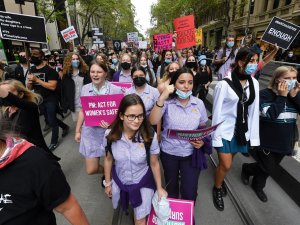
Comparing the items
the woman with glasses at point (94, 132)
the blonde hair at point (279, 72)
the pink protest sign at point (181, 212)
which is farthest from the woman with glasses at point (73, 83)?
the blonde hair at point (279, 72)

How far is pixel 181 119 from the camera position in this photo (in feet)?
7.91

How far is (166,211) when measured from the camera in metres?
2.01

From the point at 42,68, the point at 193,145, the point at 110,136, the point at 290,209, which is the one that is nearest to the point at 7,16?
the point at 42,68

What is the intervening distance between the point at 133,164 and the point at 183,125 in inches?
27.3

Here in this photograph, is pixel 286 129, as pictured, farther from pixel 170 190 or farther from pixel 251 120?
pixel 170 190

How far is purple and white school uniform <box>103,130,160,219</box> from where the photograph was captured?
2119 millimetres

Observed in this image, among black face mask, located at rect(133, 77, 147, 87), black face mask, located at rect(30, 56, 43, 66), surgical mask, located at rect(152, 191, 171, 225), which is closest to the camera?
surgical mask, located at rect(152, 191, 171, 225)

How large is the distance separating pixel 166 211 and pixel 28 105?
6.35 ft

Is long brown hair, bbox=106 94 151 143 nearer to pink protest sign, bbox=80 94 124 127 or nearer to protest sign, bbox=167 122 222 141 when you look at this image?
protest sign, bbox=167 122 222 141

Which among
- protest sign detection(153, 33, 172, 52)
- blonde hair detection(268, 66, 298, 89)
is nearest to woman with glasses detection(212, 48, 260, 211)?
blonde hair detection(268, 66, 298, 89)

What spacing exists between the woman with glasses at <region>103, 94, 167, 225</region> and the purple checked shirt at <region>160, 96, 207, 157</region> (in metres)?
0.35

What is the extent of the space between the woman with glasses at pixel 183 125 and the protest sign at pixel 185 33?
13.8 feet

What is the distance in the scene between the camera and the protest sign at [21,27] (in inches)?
161

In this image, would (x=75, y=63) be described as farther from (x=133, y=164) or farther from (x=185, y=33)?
(x=185, y=33)
